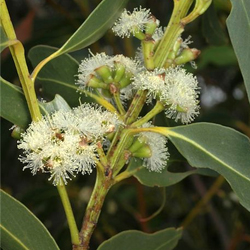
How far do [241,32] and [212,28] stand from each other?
2.52 feet

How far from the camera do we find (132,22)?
3.88 feet

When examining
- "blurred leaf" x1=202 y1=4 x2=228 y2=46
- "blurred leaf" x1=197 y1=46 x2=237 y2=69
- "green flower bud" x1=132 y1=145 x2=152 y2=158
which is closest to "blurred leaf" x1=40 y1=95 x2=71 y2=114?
"green flower bud" x1=132 y1=145 x2=152 y2=158

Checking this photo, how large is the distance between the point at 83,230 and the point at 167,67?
0.36m

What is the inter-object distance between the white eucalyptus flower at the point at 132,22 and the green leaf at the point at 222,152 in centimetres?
Result: 23

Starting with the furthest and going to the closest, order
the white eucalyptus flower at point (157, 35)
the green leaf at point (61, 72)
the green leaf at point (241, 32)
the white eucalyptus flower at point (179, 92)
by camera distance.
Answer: the green leaf at point (61, 72) < the white eucalyptus flower at point (157, 35) < the white eucalyptus flower at point (179, 92) < the green leaf at point (241, 32)

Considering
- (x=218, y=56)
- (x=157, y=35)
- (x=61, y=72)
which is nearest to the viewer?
(x=157, y=35)

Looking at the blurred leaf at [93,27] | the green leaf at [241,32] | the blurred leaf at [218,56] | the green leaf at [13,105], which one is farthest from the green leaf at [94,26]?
the blurred leaf at [218,56]

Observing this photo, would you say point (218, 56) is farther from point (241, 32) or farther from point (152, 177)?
point (241, 32)

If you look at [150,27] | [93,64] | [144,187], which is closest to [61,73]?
[93,64]

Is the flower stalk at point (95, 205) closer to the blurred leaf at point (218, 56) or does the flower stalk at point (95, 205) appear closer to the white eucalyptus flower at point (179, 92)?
the white eucalyptus flower at point (179, 92)

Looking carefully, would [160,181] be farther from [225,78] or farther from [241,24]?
[225,78]

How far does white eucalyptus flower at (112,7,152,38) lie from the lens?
118 cm

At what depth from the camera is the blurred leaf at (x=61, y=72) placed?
1.35m

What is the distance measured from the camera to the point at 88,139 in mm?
1050
